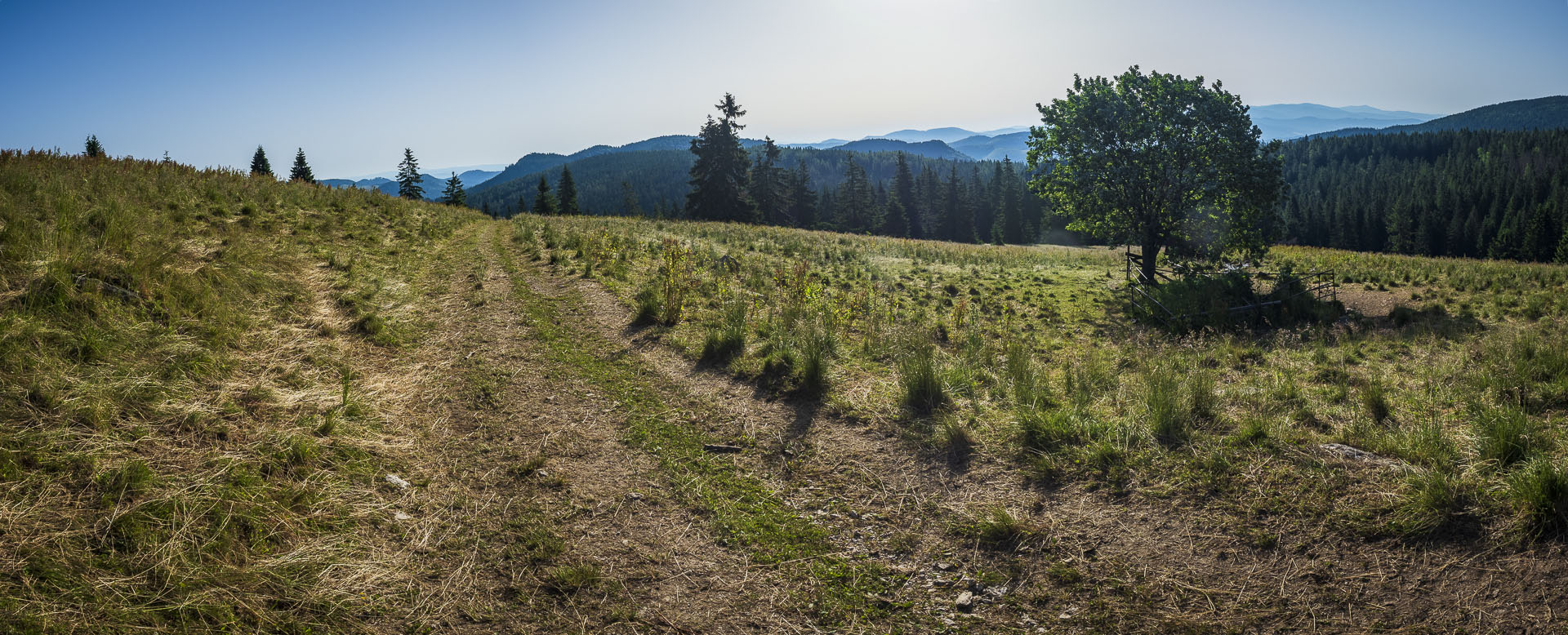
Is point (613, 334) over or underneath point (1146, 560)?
over

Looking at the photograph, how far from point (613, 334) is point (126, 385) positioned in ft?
16.0

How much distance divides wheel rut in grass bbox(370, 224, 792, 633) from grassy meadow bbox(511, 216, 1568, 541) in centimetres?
217

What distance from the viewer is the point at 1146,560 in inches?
142

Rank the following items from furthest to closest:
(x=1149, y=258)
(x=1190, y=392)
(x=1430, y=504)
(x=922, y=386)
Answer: (x=1149, y=258) < (x=922, y=386) < (x=1190, y=392) < (x=1430, y=504)

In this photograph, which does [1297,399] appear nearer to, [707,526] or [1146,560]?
[1146,560]

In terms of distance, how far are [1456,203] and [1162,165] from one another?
114 m

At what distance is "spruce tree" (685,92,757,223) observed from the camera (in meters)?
41.8

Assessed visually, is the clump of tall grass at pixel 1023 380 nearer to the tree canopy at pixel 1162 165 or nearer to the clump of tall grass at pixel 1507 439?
the clump of tall grass at pixel 1507 439

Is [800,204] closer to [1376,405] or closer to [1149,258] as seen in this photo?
[1149,258]

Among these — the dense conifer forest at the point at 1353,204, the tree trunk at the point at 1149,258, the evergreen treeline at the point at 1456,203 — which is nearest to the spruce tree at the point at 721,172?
the dense conifer forest at the point at 1353,204

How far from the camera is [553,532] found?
154 inches

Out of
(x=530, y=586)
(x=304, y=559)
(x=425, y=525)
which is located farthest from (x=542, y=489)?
(x=304, y=559)

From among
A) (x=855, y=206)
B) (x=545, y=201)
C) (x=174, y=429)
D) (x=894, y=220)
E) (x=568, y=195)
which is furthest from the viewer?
(x=894, y=220)

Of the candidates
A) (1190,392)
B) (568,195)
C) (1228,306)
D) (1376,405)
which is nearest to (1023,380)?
(1190,392)
